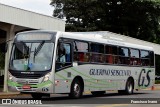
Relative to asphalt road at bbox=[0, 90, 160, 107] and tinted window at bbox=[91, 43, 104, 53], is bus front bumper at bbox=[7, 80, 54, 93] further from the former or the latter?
tinted window at bbox=[91, 43, 104, 53]

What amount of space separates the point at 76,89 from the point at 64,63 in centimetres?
165

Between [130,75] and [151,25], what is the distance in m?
37.9

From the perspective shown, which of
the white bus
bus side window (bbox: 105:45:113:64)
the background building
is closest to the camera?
the white bus

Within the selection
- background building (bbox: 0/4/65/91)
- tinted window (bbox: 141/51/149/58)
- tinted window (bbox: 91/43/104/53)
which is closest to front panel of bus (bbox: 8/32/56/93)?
tinted window (bbox: 91/43/104/53)

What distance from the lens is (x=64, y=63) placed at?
20844 millimetres

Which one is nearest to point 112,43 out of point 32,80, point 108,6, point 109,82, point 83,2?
point 109,82

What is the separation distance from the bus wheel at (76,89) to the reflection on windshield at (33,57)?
2.15 meters

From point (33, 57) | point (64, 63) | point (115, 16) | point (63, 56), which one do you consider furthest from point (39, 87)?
point (115, 16)

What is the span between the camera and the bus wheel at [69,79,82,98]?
845 inches

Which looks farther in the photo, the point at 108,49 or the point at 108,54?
the point at 108,49

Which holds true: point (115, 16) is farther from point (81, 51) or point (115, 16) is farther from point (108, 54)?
point (81, 51)

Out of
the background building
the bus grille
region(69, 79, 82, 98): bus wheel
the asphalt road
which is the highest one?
the background building

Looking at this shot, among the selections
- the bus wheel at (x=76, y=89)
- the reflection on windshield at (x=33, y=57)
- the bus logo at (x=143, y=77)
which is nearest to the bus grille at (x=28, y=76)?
the reflection on windshield at (x=33, y=57)

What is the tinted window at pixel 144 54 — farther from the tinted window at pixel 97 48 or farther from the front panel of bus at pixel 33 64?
the front panel of bus at pixel 33 64
